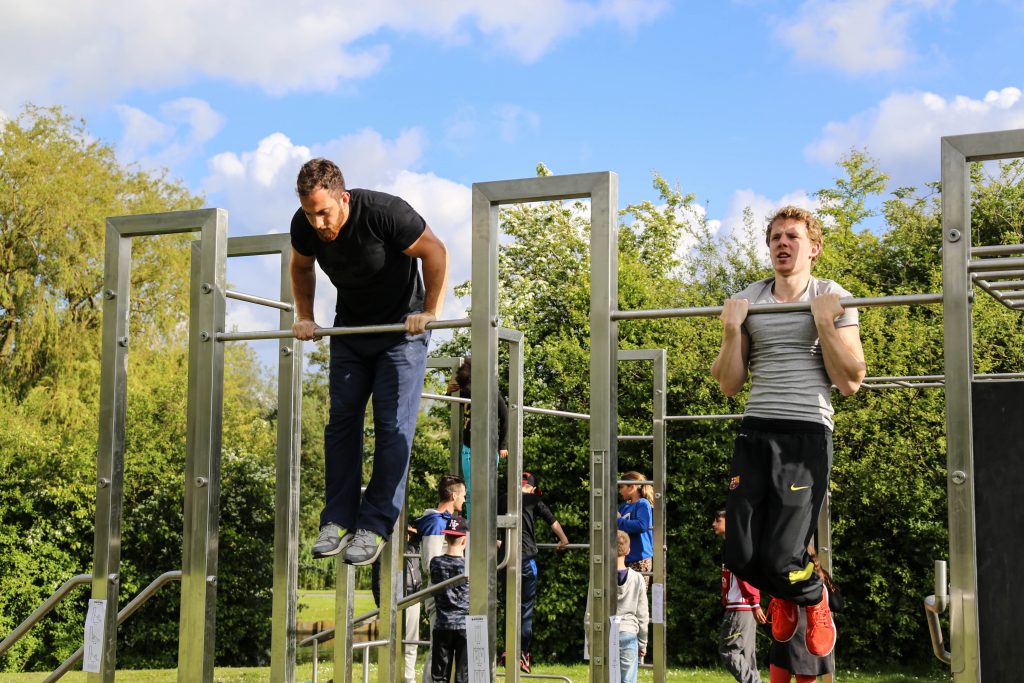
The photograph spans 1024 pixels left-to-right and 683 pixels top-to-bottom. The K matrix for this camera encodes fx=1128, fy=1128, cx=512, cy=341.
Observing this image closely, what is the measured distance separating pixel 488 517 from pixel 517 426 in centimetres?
292

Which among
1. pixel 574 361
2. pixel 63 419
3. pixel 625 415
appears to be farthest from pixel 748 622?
pixel 63 419

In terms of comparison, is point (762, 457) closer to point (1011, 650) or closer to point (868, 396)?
point (1011, 650)

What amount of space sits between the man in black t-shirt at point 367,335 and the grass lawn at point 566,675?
20.2ft

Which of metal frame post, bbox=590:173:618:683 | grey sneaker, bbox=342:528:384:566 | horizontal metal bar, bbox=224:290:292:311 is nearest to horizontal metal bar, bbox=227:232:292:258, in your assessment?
horizontal metal bar, bbox=224:290:292:311

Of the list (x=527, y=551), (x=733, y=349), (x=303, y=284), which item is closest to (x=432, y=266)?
(x=303, y=284)

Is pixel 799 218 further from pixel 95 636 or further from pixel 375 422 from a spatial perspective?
pixel 95 636

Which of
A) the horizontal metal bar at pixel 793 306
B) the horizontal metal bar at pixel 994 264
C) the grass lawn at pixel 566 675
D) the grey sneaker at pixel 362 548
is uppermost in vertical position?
the horizontal metal bar at pixel 994 264

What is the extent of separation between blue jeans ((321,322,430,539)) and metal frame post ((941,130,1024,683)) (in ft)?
6.32

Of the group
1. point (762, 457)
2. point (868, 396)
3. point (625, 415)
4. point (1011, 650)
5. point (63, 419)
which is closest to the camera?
point (1011, 650)

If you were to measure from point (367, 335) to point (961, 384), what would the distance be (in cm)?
213

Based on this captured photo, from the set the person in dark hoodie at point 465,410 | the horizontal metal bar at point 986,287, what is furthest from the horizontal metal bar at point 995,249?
the person in dark hoodie at point 465,410

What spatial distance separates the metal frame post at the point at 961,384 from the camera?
10.6 feet

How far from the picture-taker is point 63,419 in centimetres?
1700

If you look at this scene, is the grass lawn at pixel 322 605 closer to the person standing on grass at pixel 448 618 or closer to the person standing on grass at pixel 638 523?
the person standing on grass at pixel 638 523
